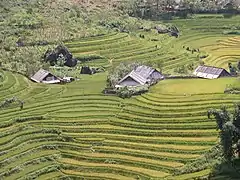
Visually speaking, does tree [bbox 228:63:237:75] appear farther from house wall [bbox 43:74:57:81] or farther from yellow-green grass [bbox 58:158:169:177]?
yellow-green grass [bbox 58:158:169:177]

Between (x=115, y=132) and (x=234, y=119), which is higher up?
(x=234, y=119)

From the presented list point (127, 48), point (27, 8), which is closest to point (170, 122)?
point (127, 48)

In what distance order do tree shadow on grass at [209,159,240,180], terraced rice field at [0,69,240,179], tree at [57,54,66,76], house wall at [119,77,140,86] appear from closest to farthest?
tree shadow on grass at [209,159,240,180], terraced rice field at [0,69,240,179], house wall at [119,77,140,86], tree at [57,54,66,76]

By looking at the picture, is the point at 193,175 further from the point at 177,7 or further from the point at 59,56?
the point at 177,7

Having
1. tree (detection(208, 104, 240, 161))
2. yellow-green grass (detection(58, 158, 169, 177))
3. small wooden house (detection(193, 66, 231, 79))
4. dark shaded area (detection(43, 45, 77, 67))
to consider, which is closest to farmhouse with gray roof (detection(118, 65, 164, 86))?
small wooden house (detection(193, 66, 231, 79))

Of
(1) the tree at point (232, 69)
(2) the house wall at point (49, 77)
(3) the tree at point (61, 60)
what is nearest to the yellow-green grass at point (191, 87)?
(1) the tree at point (232, 69)

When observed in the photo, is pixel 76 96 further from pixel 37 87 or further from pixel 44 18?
pixel 44 18
